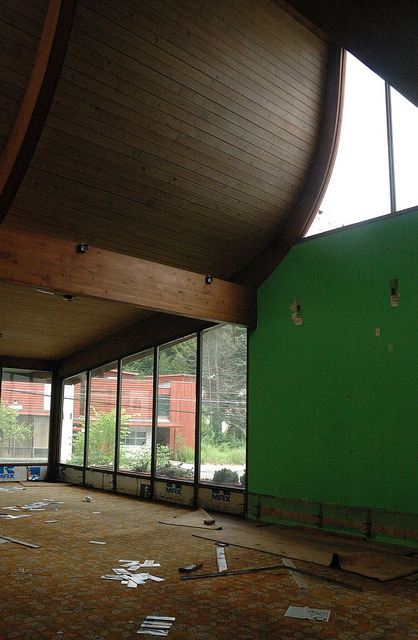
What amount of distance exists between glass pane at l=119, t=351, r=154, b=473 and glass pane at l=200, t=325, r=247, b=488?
1.62m

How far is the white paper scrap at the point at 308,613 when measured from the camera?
370cm

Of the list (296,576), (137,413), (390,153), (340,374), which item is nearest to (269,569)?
(296,576)

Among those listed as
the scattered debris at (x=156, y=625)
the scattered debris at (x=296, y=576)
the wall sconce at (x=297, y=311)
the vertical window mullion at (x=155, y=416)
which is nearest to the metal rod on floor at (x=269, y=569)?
the scattered debris at (x=296, y=576)

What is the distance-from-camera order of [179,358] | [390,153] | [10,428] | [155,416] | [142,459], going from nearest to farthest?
[390,153]
[179,358]
[155,416]
[142,459]
[10,428]

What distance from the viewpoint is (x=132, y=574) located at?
15.5 feet

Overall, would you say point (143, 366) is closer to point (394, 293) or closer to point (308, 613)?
point (394, 293)

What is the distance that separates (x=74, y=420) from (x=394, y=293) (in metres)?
8.45

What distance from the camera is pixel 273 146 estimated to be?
702cm

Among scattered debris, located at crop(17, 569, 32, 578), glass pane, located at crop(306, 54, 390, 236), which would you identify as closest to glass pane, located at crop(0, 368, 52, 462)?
scattered debris, located at crop(17, 569, 32, 578)

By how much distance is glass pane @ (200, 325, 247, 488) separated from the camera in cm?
823

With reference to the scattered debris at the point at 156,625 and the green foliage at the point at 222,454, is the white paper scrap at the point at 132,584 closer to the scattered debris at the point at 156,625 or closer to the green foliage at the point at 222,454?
the scattered debris at the point at 156,625

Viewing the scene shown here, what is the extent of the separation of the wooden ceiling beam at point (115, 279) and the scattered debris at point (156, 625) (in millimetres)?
3518

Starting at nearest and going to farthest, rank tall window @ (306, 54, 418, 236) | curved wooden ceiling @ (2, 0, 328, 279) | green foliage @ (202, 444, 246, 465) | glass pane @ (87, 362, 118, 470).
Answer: curved wooden ceiling @ (2, 0, 328, 279) < tall window @ (306, 54, 418, 236) < green foliage @ (202, 444, 246, 465) < glass pane @ (87, 362, 118, 470)

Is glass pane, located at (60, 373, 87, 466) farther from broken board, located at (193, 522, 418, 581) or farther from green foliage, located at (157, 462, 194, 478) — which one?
broken board, located at (193, 522, 418, 581)
